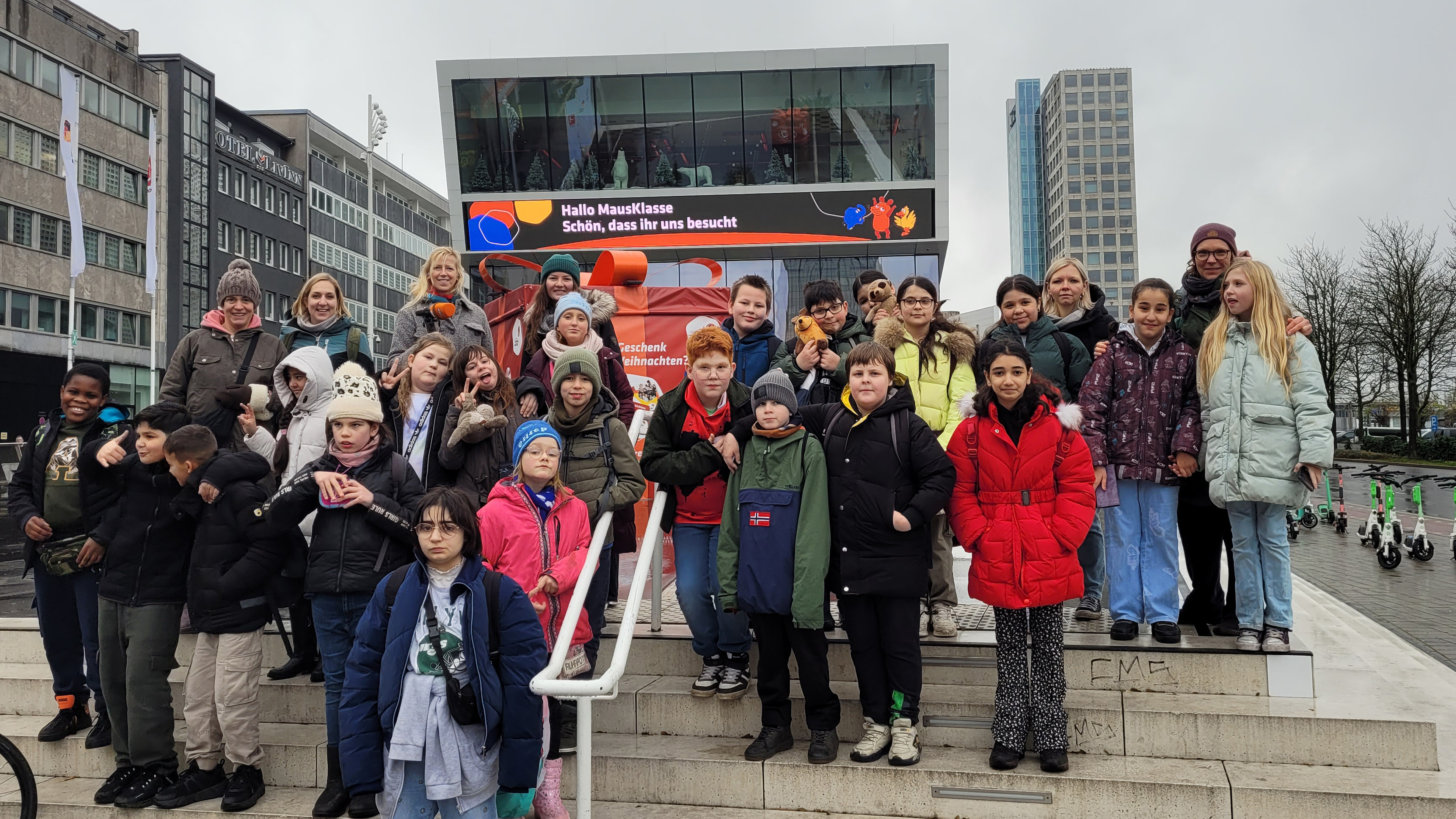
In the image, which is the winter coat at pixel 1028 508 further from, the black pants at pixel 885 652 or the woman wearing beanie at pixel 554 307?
the woman wearing beanie at pixel 554 307

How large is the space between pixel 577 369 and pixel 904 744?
89.9 inches

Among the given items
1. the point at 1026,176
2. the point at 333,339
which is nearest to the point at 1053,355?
the point at 333,339

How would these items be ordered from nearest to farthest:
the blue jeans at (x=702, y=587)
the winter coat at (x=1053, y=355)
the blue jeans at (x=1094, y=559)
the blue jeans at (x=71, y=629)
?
the blue jeans at (x=702, y=587) → the blue jeans at (x=71, y=629) → the winter coat at (x=1053, y=355) → the blue jeans at (x=1094, y=559)

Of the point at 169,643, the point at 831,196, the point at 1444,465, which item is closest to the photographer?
the point at 169,643

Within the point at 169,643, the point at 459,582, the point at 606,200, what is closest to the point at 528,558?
the point at 459,582

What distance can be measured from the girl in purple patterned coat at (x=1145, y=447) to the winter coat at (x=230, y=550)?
159 inches

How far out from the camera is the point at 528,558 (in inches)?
157

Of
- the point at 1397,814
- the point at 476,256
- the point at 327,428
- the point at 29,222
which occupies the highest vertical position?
the point at 29,222

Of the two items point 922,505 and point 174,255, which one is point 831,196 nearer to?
point 922,505

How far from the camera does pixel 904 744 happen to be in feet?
13.3

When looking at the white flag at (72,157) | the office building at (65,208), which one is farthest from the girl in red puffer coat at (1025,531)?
the office building at (65,208)

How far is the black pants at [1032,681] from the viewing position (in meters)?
4.04

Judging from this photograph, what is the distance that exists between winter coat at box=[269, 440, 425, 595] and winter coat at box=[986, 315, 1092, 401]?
3353mm

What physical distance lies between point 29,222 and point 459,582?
139 ft
